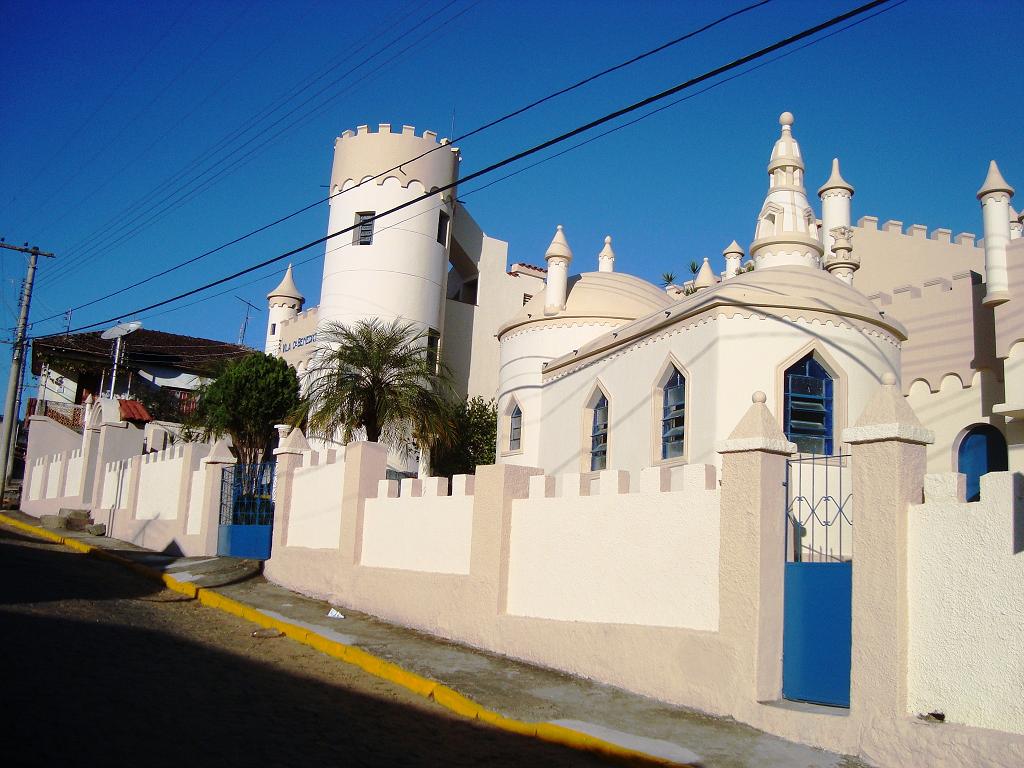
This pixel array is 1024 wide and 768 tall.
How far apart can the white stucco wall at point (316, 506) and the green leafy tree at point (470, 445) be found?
1052cm

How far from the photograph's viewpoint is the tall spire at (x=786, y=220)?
65.1 ft

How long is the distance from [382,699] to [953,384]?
15917 millimetres

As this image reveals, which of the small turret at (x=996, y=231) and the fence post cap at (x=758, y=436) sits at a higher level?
the small turret at (x=996, y=231)

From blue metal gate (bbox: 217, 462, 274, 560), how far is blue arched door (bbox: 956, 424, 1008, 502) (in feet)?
45.4

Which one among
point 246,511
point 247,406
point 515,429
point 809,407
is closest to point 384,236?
point 247,406

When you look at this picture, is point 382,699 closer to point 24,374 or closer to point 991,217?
point 991,217

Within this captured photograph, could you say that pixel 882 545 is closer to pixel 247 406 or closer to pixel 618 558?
pixel 618 558

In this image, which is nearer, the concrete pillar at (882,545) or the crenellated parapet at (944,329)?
the concrete pillar at (882,545)

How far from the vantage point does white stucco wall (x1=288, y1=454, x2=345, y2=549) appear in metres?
14.8

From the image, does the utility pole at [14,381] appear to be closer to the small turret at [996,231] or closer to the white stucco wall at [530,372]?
the white stucco wall at [530,372]

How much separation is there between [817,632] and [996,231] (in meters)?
14.3

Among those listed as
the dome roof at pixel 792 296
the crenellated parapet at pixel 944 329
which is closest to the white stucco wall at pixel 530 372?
the dome roof at pixel 792 296

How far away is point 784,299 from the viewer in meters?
14.7

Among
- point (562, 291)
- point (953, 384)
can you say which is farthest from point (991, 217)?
point (562, 291)
